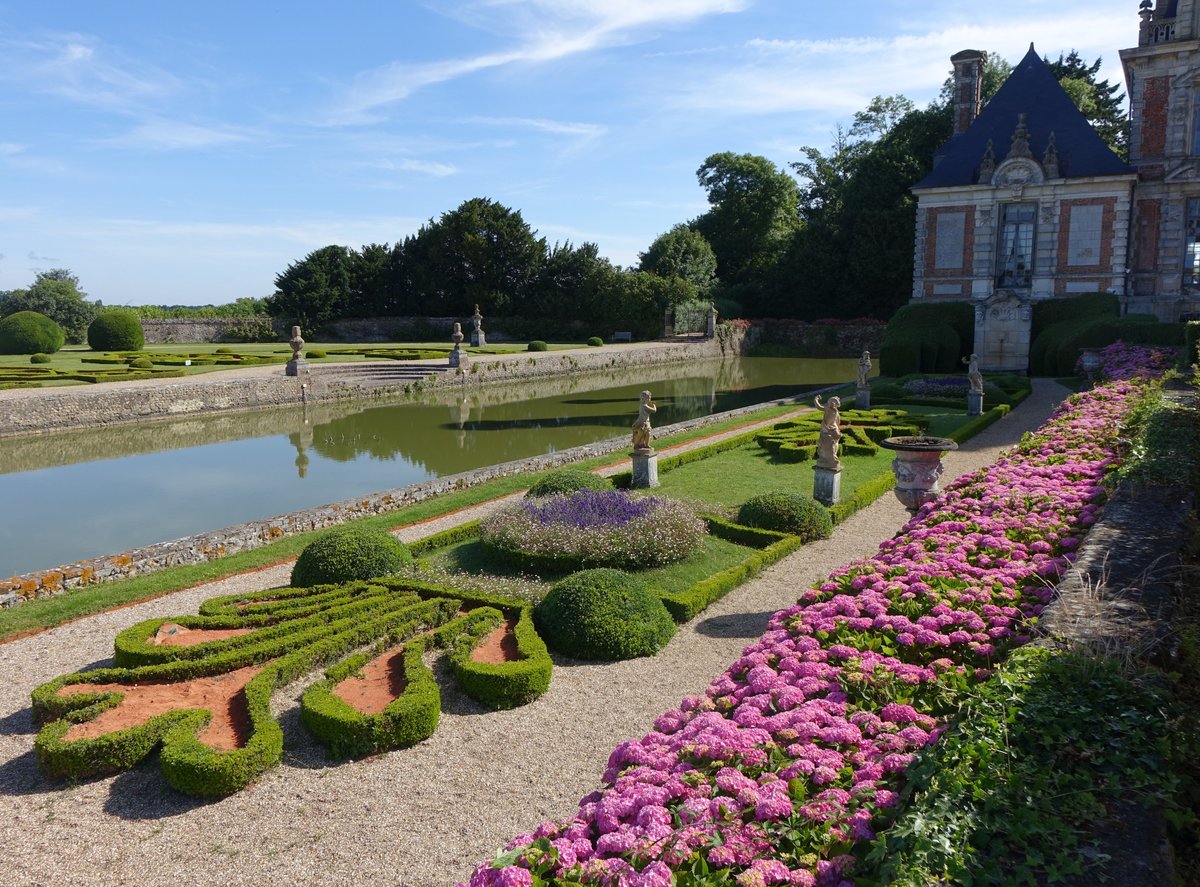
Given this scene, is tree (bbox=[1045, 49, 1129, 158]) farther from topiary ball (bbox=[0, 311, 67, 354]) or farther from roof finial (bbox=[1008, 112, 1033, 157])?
topiary ball (bbox=[0, 311, 67, 354])

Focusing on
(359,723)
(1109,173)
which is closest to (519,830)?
(359,723)

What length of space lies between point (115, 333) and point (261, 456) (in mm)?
20201

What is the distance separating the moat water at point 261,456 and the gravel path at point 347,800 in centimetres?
599

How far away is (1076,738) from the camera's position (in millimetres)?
3473

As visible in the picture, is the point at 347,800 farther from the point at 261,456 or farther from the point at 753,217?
the point at 753,217

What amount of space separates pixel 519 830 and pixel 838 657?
205 centimetres

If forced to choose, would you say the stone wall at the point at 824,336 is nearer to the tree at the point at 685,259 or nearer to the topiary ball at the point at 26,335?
the tree at the point at 685,259

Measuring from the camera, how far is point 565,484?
11.4 metres

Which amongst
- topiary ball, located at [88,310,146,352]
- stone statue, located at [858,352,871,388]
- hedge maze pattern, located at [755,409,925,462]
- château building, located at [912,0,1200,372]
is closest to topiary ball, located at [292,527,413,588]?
hedge maze pattern, located at [755,409,925,462]

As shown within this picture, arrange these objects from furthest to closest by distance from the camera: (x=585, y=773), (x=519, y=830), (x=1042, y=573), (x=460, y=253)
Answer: (x=460, y=253) → (x=1042, y=573) → (x=585, y=773) → (x=519, y=830)

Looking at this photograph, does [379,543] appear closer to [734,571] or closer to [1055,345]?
[734,571]

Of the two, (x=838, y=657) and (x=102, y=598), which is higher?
(x=838, y=657)

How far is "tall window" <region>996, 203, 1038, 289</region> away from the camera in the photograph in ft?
103

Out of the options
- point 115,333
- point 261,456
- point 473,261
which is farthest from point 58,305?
point 261,456
